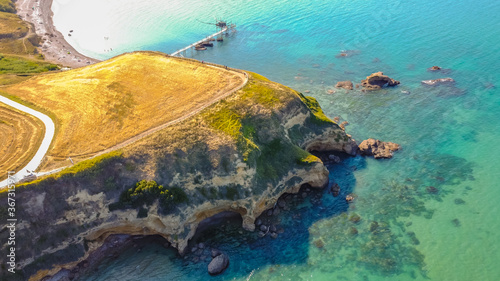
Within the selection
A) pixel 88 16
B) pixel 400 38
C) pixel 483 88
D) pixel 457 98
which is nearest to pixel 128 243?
pixel 457 98

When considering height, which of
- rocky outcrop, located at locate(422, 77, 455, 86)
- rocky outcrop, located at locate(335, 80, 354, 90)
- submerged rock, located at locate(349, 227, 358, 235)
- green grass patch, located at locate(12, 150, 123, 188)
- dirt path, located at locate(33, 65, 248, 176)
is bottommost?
submerged rock, located at locate(349, 227, 358, 235)

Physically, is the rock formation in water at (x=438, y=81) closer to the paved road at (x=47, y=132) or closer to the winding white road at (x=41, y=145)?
the paved road at (x=47, y=132)

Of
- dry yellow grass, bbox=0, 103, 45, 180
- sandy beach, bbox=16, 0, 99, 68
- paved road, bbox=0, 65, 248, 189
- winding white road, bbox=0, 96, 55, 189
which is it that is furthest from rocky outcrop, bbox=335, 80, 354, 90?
sandy beach, bbox=16, 0, 99, 68

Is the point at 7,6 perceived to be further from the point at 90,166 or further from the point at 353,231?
the point at 353,231

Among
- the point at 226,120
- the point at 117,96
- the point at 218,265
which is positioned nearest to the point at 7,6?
the point at 117,96

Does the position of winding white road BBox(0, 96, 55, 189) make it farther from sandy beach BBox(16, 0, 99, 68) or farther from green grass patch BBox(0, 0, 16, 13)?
green grass patch BBox(0, 0, 16, 13)
